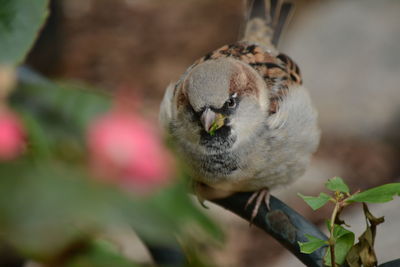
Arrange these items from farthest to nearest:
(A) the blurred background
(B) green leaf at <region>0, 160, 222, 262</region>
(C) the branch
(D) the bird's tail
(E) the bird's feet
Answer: (A) the blurred background, (D) the bird's tail, (E) the bird's feet, (C) the branch, (B) green leaf at <region>0, 160, 222, 262</region>

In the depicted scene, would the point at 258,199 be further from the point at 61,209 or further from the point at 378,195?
the point at 61,209

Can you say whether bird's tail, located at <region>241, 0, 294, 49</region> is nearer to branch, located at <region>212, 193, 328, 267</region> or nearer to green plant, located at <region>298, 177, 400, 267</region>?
branch, located at <region>212, 193, 328, 267</region>

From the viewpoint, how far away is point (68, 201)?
37 cm

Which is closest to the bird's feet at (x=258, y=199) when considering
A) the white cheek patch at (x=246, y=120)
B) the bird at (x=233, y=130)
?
the bird at (x=233, y=130)

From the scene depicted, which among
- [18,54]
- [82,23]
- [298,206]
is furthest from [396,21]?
[18,54]

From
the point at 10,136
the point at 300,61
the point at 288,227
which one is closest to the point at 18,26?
the point at 10,136

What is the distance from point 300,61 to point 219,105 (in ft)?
A: 8.69

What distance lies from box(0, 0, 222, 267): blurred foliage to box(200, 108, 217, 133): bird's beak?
4.27 ft

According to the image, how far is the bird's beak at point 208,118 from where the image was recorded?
1872 mm

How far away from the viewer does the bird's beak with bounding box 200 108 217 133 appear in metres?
1.87

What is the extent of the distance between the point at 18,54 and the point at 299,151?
1542 millimetres

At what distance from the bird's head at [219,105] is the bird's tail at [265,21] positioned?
910 mm

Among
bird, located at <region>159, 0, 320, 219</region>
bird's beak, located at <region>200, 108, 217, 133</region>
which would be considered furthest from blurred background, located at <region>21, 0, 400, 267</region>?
bird's beak, located at <region>200, 108, 217, 133</region>

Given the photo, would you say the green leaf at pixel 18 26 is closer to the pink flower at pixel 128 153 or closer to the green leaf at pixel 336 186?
the pink flower at pixel 128 153
